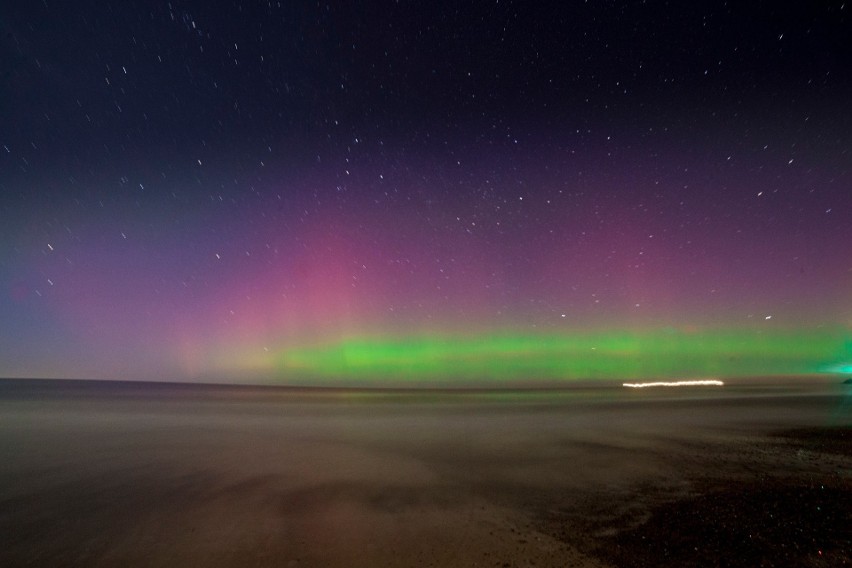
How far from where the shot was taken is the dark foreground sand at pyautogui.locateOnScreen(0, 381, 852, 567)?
305 inches

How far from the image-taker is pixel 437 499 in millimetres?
11352

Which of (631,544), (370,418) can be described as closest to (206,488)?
(631,544)

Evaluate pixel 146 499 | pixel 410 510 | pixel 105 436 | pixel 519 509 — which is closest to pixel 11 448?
pixel 105 436

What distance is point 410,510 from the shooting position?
1052 cm

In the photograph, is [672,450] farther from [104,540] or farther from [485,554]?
[104,540]

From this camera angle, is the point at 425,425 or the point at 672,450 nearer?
the point at 672,450

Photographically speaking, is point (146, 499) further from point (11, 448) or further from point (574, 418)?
point (574, 418)

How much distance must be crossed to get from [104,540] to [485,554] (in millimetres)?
7069

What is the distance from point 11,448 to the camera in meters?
19.7

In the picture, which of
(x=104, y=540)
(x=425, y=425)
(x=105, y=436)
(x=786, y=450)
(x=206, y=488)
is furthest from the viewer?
(x=425, y=425)

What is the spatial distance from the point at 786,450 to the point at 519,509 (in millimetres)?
11282

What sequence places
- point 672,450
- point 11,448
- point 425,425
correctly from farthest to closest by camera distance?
point 425,425, point 11,448, point 672,450

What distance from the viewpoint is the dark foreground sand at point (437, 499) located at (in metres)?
7.75

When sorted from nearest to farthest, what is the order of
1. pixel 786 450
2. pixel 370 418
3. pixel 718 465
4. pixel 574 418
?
1. pixel 718 465
2. pixel 786 450
3. pixel 574 418
4. pixel 370 418
